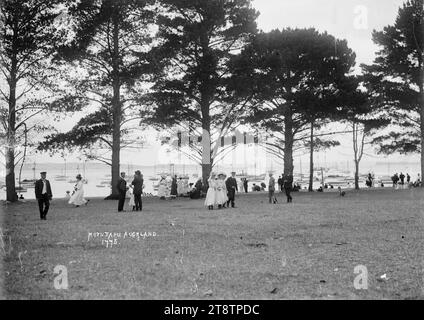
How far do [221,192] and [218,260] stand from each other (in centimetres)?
1213

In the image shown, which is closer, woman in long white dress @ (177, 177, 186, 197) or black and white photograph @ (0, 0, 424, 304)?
black and white photograph @ (0, 0, 424, 304)

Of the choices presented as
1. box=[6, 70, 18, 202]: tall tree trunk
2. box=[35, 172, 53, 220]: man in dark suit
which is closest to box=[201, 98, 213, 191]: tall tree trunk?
box=[6, 70, 18, 202]: tall tree trunk

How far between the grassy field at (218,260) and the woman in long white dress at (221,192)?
6049mm

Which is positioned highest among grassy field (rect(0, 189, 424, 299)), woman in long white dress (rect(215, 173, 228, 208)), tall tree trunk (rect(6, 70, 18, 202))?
tall tree trunk (rect(6, 70, 18, 202))

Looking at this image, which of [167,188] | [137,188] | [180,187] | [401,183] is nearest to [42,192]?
[137,188]

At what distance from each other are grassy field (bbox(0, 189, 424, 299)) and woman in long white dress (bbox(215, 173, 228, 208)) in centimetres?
605

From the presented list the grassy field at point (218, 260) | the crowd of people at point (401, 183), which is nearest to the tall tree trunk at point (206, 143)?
the grassy field at point (218, 260)

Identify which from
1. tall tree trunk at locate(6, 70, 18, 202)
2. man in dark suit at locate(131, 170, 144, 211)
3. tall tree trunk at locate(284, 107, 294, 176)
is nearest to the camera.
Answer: man in dark suit at locate(131, 170, 144, 211)

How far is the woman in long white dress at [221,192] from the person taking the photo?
20.0 meters

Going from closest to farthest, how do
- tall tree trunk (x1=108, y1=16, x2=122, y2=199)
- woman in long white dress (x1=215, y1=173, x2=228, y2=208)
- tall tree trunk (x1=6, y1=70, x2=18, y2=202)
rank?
woman in long white dress (x1=215, y1=173, x2=228, y2=208) → tall tree trunk (x1=6, y1=70, x2=18, y2=202) → tall tree trunk (x1=108, y1=16, x2=122, y2=199)

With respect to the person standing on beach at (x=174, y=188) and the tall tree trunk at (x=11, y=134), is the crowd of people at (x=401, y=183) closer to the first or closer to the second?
the person standing on beach at (x=174, y=188)

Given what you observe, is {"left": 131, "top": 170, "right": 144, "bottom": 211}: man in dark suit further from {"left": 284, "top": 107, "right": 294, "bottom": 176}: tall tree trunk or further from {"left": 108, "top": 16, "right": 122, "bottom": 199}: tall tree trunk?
{"left": 284, "top": 107, "right": 294, "bottom": 176}: tall tree trunk

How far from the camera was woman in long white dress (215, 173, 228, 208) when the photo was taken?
2005 centimetres

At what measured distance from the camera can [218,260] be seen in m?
8.20
